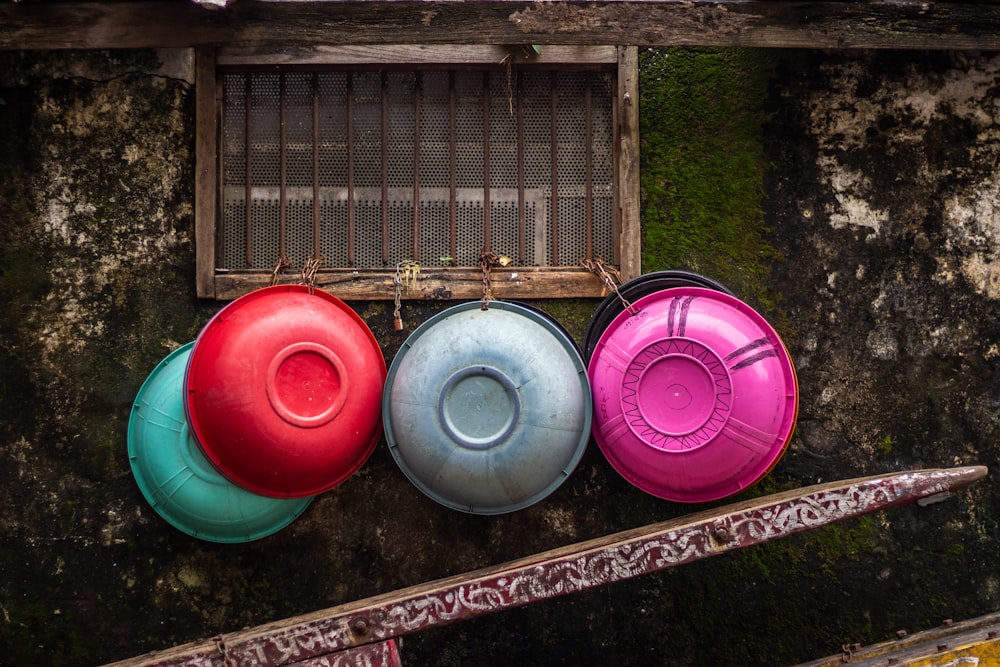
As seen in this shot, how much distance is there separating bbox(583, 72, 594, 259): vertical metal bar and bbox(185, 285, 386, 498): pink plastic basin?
53.0 inches

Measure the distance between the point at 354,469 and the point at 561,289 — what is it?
4.50 feet

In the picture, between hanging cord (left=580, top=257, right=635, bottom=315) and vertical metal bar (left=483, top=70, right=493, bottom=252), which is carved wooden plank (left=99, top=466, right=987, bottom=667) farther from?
vertical metal bar (left=483, top=70, right=493, bottom=252)

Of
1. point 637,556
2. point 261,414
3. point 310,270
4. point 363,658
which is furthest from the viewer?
point 310,270

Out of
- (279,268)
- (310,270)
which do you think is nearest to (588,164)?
(310,270)

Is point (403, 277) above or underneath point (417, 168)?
underneath

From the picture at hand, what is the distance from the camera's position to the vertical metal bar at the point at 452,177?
3721 millimetres

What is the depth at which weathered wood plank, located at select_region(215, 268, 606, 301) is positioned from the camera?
3.65 m

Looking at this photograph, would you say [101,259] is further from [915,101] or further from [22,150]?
[915,101]

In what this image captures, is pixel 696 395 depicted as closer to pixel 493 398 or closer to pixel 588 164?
Answer: pixel 493 398

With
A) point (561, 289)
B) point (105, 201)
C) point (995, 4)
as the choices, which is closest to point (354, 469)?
point (561, 289)

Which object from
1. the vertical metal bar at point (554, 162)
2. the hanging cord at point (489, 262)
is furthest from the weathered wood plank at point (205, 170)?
the vertical metal bar at point (554, 162)

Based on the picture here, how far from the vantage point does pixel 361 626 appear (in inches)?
103

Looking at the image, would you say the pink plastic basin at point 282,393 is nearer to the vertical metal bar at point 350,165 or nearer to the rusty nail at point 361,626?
the vertical metal bar at point 350,165

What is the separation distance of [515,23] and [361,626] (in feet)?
8.50
